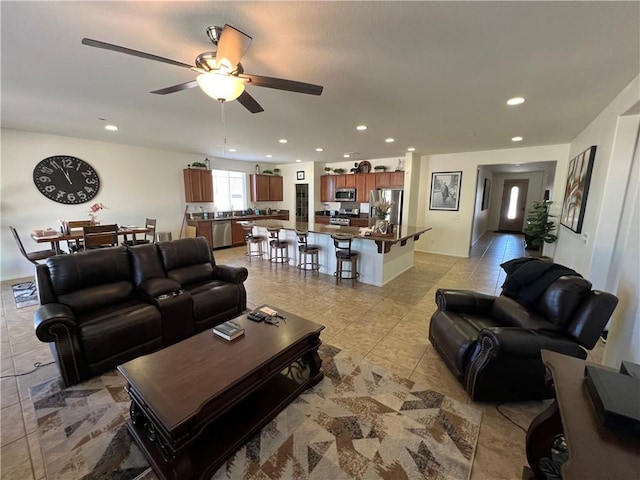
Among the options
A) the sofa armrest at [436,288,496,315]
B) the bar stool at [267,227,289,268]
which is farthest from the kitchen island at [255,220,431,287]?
the sofa armrest at [436,288,496,315]

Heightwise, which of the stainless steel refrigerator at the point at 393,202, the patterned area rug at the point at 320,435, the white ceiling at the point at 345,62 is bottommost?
the patterned area rug at the point at 320,435

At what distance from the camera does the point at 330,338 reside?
2.81 meters

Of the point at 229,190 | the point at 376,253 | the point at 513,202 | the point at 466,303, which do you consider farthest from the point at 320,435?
the point at 513,202

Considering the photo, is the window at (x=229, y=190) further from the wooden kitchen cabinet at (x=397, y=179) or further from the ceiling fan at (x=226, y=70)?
the ceiling fan at (x=226, y=70)

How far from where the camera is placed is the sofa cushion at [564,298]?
186cm

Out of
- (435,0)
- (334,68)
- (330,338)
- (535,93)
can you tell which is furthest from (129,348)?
(535,93)

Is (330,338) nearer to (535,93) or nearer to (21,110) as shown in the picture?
(535,93)

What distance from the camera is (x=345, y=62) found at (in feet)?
6.97

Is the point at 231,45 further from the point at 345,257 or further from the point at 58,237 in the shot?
the point at 58,237

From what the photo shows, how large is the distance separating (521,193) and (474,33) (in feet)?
38.2

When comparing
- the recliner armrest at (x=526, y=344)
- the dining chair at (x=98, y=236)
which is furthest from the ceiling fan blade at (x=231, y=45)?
the dining chair at (x=98, y=236)

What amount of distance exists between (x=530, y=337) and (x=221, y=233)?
22.8ft

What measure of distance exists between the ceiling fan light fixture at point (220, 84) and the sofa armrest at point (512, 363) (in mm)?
2528

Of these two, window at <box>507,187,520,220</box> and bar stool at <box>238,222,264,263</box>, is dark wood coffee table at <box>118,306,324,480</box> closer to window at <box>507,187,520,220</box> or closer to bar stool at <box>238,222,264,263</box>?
bar stool at <box>238,222,264,263</box>
